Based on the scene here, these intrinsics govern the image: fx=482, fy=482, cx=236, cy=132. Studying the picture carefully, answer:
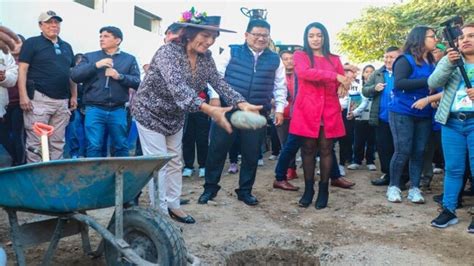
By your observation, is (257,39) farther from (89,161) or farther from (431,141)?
(89,161)

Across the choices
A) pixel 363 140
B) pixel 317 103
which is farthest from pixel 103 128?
pixel 363 140

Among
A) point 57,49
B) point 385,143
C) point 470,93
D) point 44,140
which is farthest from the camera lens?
point 385,143

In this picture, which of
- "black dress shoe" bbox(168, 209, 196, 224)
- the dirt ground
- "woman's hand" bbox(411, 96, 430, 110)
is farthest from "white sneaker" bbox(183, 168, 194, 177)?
"woman's hand" bbox(411, 96, 430, 110)

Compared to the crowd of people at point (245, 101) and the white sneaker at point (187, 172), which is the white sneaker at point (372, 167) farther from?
the white sneaker at point (187, 172)

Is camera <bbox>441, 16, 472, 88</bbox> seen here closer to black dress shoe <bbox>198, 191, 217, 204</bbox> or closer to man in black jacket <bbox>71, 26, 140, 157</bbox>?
black dress shoe <bbox>198, 191, 217, 204</bbox>

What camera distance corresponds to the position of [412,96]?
5.04 metres

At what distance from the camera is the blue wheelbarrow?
2.60 m

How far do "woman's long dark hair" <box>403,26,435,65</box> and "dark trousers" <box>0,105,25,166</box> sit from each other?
172 inches

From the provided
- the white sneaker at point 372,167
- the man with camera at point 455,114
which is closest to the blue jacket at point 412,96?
the man with camera at point 455,114

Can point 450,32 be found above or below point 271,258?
above

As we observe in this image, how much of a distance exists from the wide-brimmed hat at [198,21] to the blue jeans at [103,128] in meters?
1.64

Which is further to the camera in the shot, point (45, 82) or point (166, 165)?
point (45, 82)

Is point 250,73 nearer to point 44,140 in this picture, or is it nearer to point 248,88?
point 248,88

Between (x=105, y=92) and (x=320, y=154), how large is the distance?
7.74 feet
